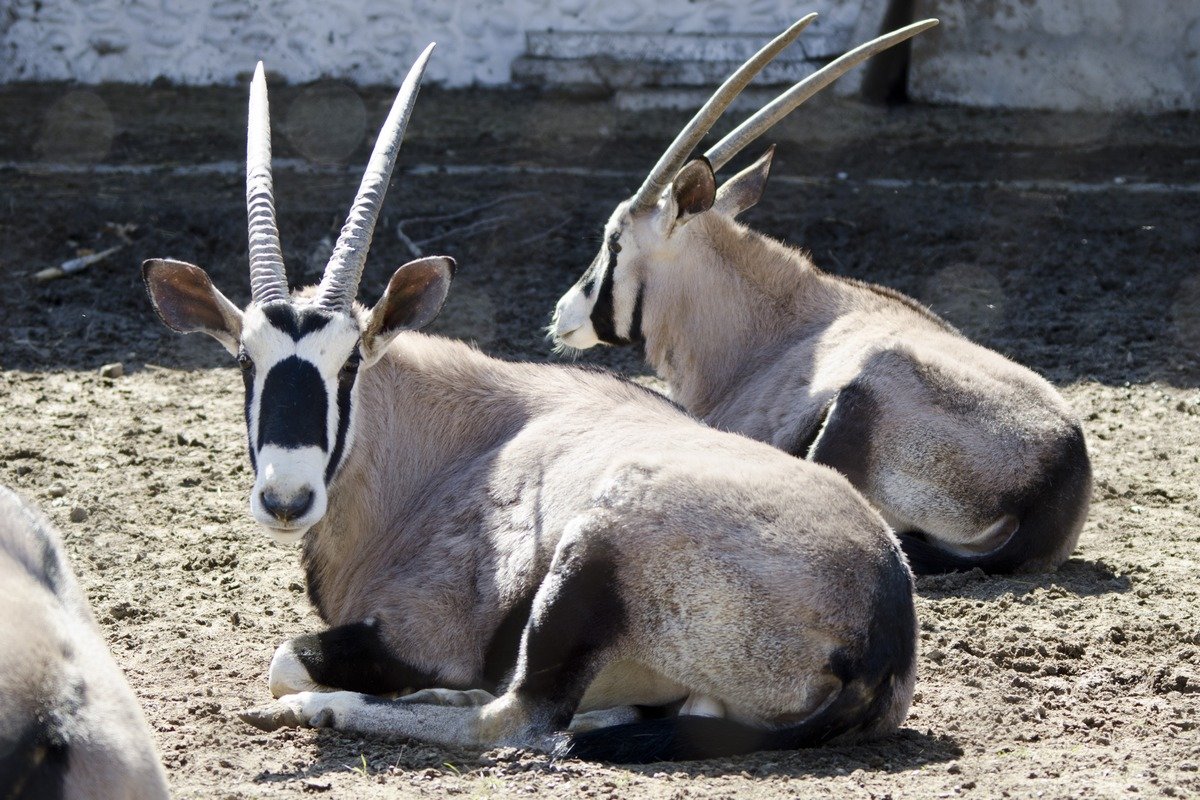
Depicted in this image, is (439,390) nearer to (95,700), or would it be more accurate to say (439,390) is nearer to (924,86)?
(95,700)

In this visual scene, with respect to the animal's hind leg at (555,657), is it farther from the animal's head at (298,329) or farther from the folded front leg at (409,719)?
the animal's head at (298,329)

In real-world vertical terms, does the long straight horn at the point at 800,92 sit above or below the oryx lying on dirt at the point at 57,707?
above

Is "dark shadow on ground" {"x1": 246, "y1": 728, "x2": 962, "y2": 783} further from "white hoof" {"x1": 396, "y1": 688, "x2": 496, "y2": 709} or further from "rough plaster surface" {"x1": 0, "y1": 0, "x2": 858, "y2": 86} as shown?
"rough plaster surface" {"x1": 0, "y1": 0, "x2": 858, "y2": 86}

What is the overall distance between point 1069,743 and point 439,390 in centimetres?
251

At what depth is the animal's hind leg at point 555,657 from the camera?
4.61 metres

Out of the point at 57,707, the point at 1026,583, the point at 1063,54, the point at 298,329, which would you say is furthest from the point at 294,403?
the point at 1063,54

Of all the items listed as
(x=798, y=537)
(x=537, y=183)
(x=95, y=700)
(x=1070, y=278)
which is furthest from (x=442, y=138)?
(x=95, y=700)

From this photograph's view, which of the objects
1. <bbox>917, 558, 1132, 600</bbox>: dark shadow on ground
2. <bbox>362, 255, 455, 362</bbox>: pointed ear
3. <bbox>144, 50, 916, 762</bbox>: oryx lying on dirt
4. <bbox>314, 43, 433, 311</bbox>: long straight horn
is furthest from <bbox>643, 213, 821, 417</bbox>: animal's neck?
<bbox>362, 255, 455, 362</bbox>: pointed ear

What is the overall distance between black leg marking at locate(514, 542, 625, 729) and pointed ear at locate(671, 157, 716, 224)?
10.8 feet

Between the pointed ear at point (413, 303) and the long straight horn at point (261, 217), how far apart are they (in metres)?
0.37

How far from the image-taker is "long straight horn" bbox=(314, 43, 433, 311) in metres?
5.27

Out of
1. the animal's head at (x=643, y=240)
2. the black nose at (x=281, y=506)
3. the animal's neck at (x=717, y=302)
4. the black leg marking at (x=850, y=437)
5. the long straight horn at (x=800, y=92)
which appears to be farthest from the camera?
the animal's neck at (x=717, y=302)

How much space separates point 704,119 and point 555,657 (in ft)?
12.1

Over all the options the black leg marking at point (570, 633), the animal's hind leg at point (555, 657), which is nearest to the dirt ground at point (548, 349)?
the animal's hind leg at point (555, 657)
